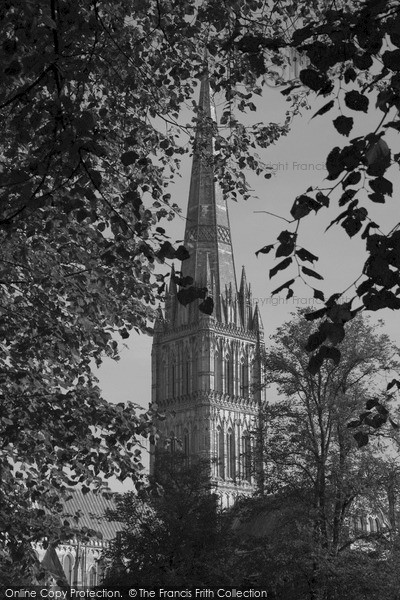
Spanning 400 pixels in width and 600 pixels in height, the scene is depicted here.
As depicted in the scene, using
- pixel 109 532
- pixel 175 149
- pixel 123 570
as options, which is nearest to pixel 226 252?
pixel 109 532

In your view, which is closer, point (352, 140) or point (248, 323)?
point (352, 140)

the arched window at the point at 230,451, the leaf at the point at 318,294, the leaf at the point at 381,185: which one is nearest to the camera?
the leaf at the point at 381,185

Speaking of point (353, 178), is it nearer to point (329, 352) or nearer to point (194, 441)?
point (329, 352)

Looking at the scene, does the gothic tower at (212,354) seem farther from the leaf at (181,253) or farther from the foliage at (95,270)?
the leaf at (181,253)

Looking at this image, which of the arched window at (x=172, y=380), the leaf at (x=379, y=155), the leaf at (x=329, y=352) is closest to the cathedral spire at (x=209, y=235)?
the arched window at (x=172, y=380)

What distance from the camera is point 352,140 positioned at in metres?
6.68

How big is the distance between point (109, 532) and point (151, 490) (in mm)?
83863

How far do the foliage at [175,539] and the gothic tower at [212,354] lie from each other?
51.8m

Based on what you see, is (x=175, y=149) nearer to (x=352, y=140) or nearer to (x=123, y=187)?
(x=123, y=187)

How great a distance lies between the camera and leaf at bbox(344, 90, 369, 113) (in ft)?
22.4

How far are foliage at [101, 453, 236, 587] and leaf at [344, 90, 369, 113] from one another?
2920 centimetres

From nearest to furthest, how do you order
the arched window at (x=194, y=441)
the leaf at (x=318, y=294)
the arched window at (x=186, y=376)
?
the leaf at (x=318, y=294) < the arched window at (x=194, y=441) < the arched window at (x=186, y=376)

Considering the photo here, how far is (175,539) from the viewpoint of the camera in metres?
37.8

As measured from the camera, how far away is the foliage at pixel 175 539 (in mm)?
36156
